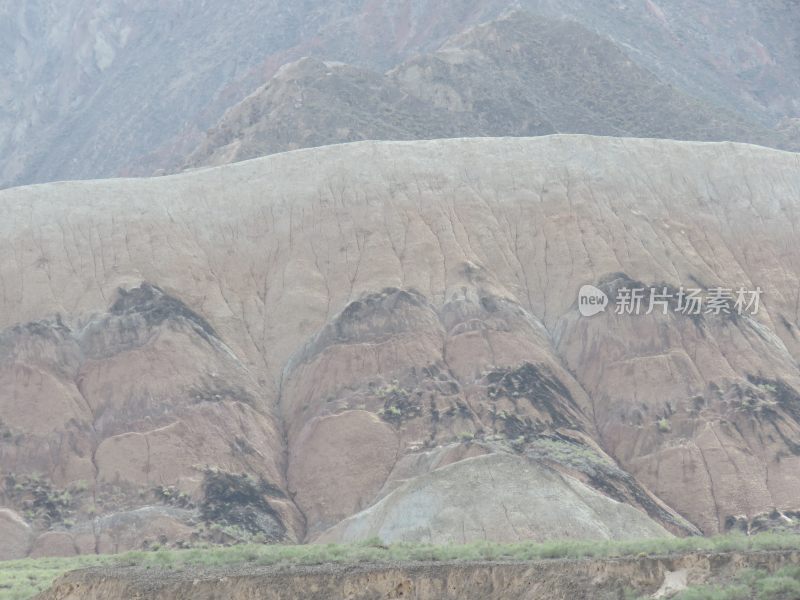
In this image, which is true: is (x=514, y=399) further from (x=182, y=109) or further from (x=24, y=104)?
(x=24, y=104)

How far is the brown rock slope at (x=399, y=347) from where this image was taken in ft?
186

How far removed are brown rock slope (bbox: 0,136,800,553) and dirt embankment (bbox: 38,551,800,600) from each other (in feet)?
56.8

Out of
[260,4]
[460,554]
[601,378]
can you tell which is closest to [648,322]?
[601,378]

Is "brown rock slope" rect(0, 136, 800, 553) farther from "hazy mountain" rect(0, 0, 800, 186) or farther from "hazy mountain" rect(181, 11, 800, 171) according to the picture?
"hazy mountain" rect(0, 0, 800, 186)

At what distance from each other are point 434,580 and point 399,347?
33210mm

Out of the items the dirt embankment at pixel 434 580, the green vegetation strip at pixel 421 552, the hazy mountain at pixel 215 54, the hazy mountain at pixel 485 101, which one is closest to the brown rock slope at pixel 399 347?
the green vegetation strip at pixel 421 552

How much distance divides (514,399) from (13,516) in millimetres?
19459

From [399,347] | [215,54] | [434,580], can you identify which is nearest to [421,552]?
[434,580]

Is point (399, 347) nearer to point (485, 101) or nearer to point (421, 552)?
point (421, 552)

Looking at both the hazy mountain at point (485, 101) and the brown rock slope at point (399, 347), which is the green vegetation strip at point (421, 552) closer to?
the brown rock slope at point (399, 347)

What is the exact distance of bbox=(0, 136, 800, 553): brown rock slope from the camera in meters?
56.8

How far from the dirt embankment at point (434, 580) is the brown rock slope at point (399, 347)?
17.3 meters

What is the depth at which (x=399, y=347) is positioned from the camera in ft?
212

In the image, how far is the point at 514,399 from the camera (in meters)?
61.9
